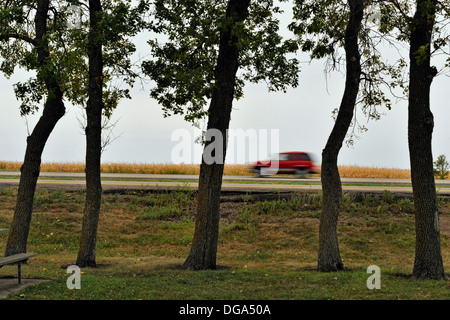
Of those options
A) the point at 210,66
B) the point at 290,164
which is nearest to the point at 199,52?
the point at 210,66

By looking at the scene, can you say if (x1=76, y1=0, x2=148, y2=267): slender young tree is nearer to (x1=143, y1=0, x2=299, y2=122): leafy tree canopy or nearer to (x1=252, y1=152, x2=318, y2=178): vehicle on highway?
(x1=143, y1=0, x2=299, y2=122): leafy tree canopy

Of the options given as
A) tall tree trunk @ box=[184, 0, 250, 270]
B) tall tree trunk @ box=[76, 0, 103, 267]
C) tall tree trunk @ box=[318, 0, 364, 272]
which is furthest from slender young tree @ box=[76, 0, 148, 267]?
tall tree trunk @ box=[318, 0, 364, 272]

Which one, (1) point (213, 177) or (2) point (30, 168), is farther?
(2) point (30, 168)

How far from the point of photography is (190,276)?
11938 mm

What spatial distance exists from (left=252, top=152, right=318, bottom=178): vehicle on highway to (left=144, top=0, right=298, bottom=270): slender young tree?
45.6ft

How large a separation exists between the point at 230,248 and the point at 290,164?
1305 centimetres

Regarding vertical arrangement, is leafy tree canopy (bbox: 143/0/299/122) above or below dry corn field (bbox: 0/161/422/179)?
above

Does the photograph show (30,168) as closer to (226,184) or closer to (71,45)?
(71,45)

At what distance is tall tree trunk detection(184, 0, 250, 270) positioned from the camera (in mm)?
13281

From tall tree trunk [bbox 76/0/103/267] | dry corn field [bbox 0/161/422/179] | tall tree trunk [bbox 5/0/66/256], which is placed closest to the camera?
tall tree trunk [bbox 76/0/103/267]

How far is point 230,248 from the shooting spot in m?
17.2

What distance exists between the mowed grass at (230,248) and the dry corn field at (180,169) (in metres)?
9.53

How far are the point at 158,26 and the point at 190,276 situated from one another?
748 centimetres
